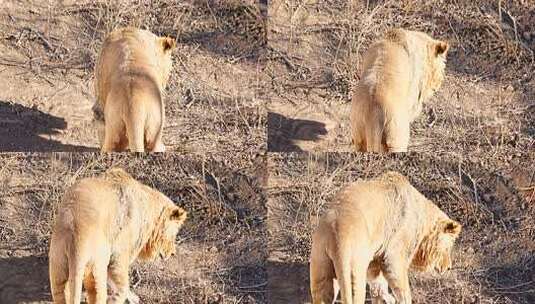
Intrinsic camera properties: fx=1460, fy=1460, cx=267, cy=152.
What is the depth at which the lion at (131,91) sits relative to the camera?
8.16 meters

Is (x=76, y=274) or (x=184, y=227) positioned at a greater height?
(x=184, y=227)

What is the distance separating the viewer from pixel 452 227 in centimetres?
849

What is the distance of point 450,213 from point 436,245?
51 cm

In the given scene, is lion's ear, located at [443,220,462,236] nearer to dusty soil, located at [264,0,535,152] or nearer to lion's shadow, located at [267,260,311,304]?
dusty soil, located at [264,0,535,152]

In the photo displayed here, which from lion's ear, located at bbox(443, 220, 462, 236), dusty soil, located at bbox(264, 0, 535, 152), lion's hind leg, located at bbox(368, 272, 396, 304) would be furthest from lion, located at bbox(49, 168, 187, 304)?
lion's ear, located at bbox(443, 220, 462, 236)

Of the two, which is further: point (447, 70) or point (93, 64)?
point (447, 70)

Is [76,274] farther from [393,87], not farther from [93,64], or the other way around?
[393,87]

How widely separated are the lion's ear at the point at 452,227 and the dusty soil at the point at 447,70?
→ 2.01 feet

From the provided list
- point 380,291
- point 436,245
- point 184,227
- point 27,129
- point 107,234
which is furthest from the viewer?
point 184,227

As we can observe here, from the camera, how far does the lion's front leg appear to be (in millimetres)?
8109

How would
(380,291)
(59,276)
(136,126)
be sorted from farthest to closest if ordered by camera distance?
(380,291) → (136,126) → (59,276)

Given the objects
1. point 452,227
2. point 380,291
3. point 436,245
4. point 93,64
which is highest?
point 93,64

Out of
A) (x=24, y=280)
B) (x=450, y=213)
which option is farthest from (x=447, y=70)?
(x=24, y=280)

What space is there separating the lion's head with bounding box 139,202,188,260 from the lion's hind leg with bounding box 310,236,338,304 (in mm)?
1041
